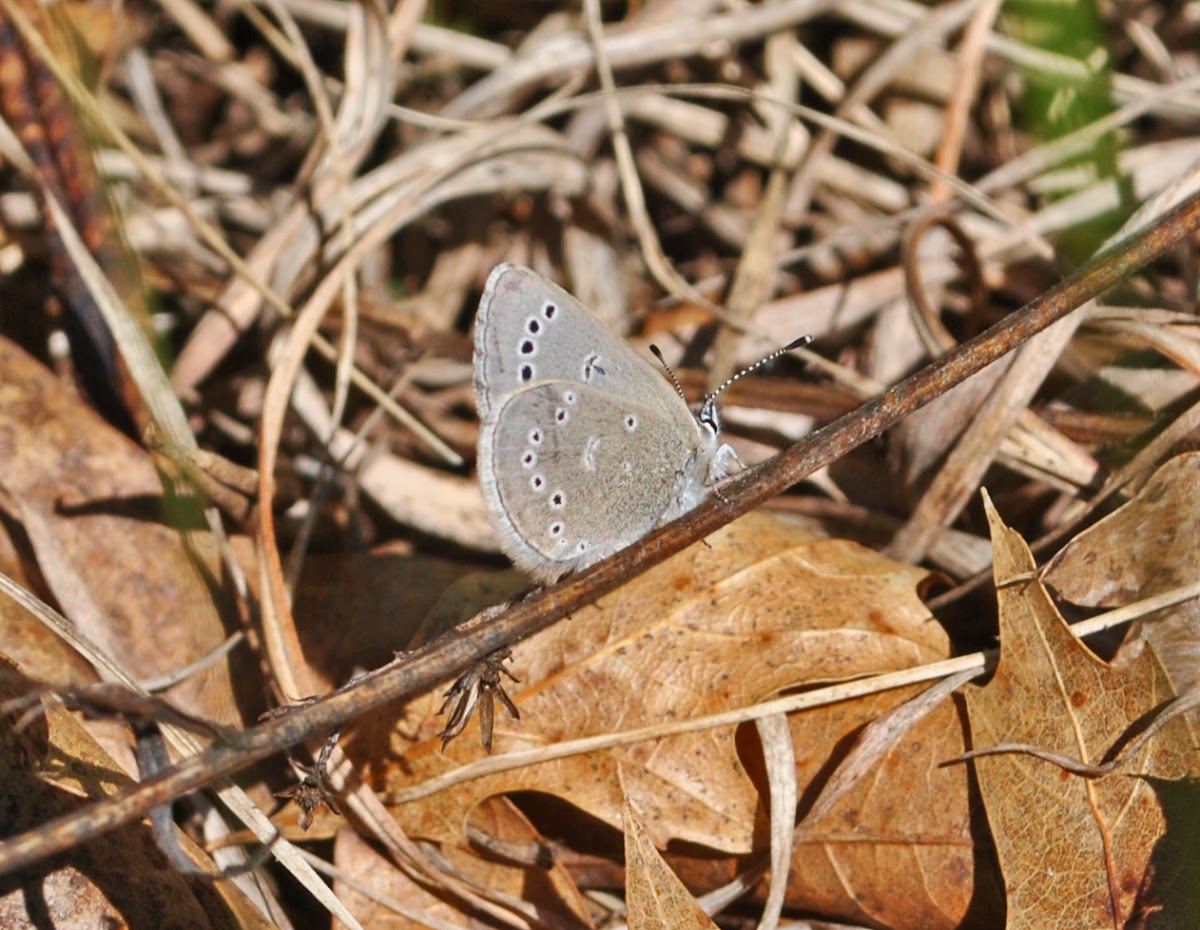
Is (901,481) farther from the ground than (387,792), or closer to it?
farther from the ground

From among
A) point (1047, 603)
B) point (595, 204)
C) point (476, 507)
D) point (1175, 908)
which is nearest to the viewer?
point (1175, 908)

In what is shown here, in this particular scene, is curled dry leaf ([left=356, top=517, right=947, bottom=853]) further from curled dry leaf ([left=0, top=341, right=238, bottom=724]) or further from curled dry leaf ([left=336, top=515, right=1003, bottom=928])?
curled dry leaf ([left=0, top=341, right=238, bottom=724])

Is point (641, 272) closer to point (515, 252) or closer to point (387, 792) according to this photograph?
point (515, 252)

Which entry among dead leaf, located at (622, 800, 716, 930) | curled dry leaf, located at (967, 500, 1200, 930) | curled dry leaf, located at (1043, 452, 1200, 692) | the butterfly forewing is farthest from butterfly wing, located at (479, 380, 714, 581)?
curled dry leaf, located at (1043, 452, 1200, 692)

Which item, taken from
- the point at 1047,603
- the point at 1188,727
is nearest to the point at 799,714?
the point at 1047,603

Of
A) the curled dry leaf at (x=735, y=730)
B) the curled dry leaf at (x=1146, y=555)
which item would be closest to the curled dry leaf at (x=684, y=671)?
the curled dry leaf at (x=735, y=730)

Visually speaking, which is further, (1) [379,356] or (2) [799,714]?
(1) [379,356]
